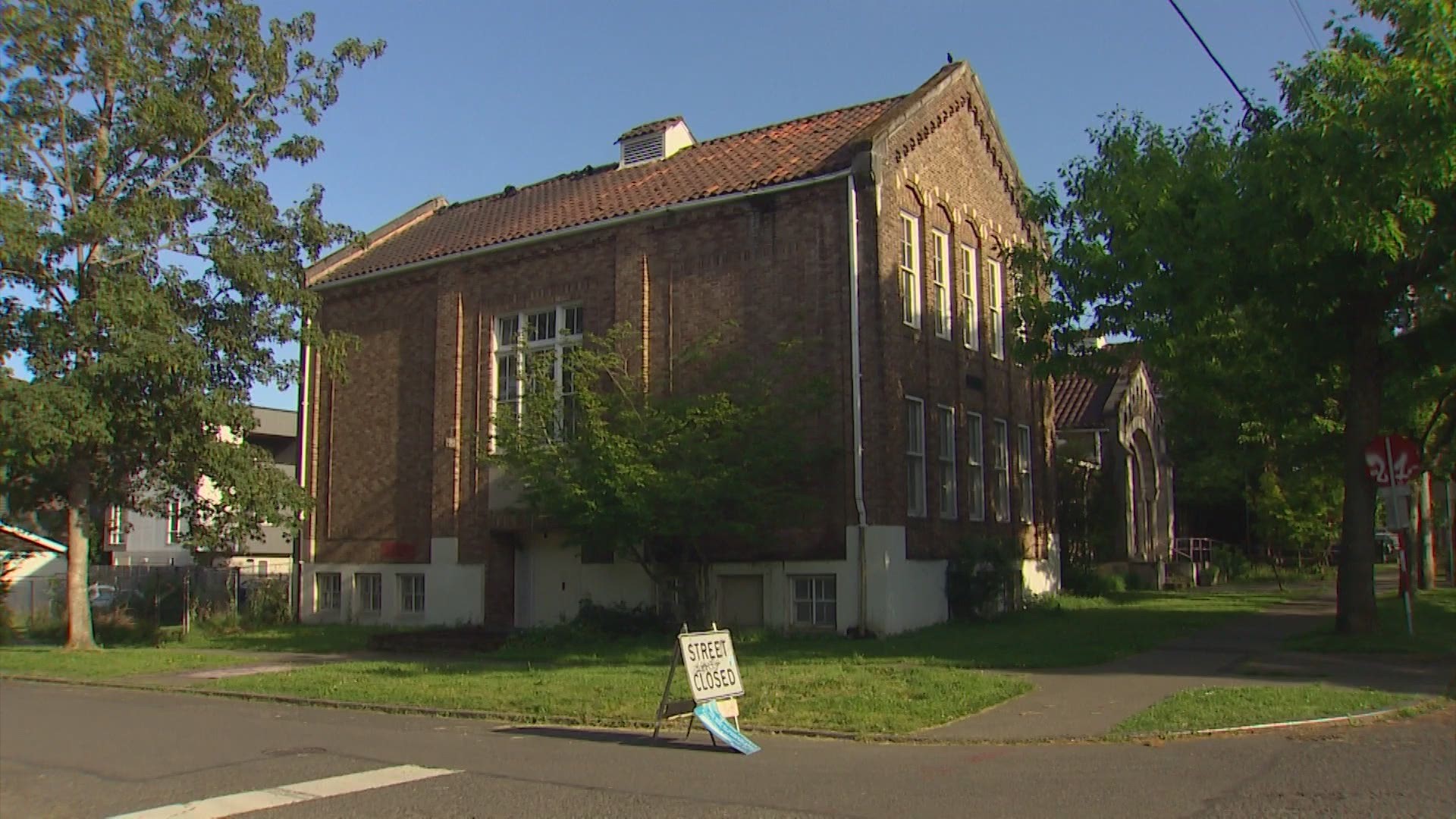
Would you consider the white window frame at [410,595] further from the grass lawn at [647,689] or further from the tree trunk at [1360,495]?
the tree trunk at [1360,495]

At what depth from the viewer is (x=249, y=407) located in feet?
78.4

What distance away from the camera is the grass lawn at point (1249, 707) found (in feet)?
34.1

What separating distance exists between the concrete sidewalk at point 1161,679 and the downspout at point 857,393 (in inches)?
189

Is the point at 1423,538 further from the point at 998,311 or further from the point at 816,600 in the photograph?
the point at 816,600

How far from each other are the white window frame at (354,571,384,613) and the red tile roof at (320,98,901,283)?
22.8 feet

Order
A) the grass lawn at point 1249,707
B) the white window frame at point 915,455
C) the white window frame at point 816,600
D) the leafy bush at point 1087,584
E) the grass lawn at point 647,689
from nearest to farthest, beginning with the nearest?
the grass lawn at point 1249,707 → the grass lawn at point 647,689 → the white window frame at point 816,600 → the white window frame at point 915,455 → the leafy bush at point 1087,584

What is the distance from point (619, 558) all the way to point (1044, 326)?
8669 mm

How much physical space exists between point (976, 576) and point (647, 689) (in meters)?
9.72

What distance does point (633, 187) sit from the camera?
82.2 ft

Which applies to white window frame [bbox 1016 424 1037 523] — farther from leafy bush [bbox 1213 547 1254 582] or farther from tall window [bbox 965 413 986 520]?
leafy bush [bbox 1213 547 1254 582]

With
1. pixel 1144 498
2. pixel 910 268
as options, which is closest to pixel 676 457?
pixel 910 268

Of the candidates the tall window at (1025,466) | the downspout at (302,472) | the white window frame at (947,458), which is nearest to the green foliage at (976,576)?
the white window frame at (947,458)

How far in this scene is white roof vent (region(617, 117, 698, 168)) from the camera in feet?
87.7

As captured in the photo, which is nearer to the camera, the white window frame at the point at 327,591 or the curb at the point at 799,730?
the curb at the point at 799,730
